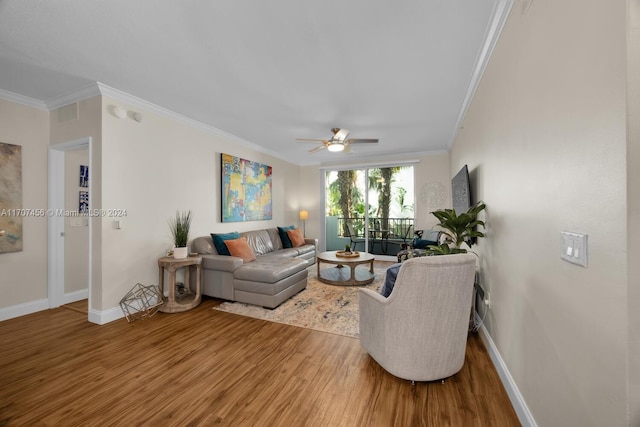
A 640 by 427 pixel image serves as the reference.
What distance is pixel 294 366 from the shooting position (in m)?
2.10

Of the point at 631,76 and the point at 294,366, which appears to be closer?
the point at 631,76

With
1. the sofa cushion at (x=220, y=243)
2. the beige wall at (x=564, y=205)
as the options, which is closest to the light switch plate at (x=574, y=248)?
the beige wall at (x=564, y=205)

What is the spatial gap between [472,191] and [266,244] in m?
3.70

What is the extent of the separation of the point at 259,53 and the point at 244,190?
10.2 feet

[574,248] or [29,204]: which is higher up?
[29,204]

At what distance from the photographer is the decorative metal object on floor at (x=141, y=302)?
303 cm

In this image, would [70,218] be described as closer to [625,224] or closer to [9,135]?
[9,135]

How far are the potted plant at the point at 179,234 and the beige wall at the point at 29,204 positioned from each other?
4.78 ft

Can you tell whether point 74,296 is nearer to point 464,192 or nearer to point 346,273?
point 346,273

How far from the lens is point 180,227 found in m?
3.38

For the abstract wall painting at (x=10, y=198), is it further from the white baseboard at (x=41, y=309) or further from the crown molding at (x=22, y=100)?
the white baseboard at (x=41, y=309)

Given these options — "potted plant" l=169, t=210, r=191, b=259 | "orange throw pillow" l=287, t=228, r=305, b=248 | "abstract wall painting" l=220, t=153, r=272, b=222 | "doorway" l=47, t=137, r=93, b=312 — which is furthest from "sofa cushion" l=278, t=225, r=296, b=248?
"doorway" l=47, t=137, r=93, b=312

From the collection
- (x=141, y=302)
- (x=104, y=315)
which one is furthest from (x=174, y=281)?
(x=104, y=315)

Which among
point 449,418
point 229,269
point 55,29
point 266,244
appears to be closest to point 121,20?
point 55,29
